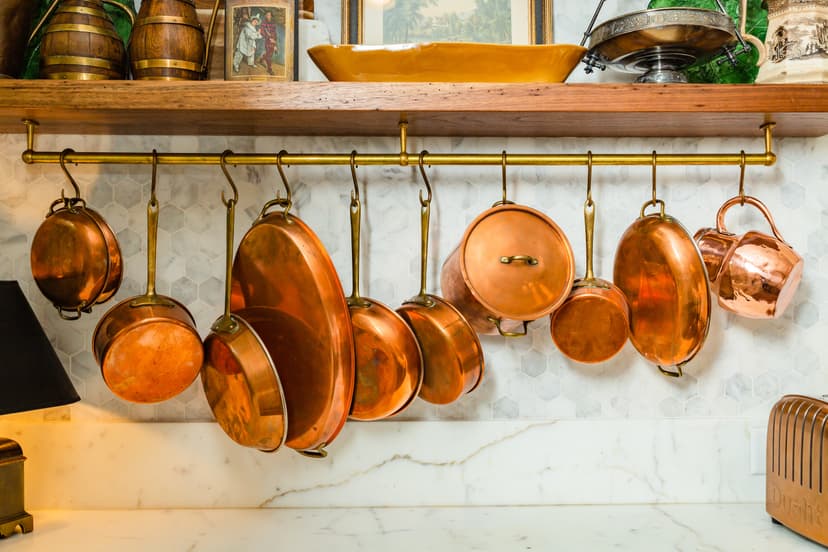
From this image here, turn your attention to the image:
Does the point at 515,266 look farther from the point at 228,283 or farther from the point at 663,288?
the point at 228,283

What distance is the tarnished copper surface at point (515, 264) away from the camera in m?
1.05

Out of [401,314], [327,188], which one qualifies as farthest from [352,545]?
[327,188]

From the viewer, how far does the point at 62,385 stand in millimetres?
1021

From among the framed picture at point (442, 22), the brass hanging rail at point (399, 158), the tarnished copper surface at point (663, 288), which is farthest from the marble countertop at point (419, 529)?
the framed picture at point (442, 22)

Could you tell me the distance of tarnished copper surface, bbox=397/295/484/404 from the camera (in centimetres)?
107

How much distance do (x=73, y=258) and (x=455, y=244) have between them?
1.93 ft

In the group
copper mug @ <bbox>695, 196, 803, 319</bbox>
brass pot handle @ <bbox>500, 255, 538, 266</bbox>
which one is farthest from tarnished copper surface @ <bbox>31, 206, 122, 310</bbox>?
copper mug @ <bbox>695, 196, 803, 319</bbox>

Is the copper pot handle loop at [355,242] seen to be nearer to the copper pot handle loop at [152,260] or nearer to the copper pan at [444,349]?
the copper pan at [444,349]

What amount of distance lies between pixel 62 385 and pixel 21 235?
0.33m

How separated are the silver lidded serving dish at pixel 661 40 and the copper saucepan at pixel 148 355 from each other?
2.34 feet

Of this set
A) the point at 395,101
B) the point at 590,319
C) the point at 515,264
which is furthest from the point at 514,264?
the point at 395,101

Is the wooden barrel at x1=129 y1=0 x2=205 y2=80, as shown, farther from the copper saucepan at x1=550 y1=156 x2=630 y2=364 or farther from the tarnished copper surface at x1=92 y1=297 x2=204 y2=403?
the copper saucepan at x1=550 y1=156 x2=630 y2=364

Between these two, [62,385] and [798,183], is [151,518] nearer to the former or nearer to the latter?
[62,385]

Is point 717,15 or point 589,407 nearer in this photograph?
point 717,15
